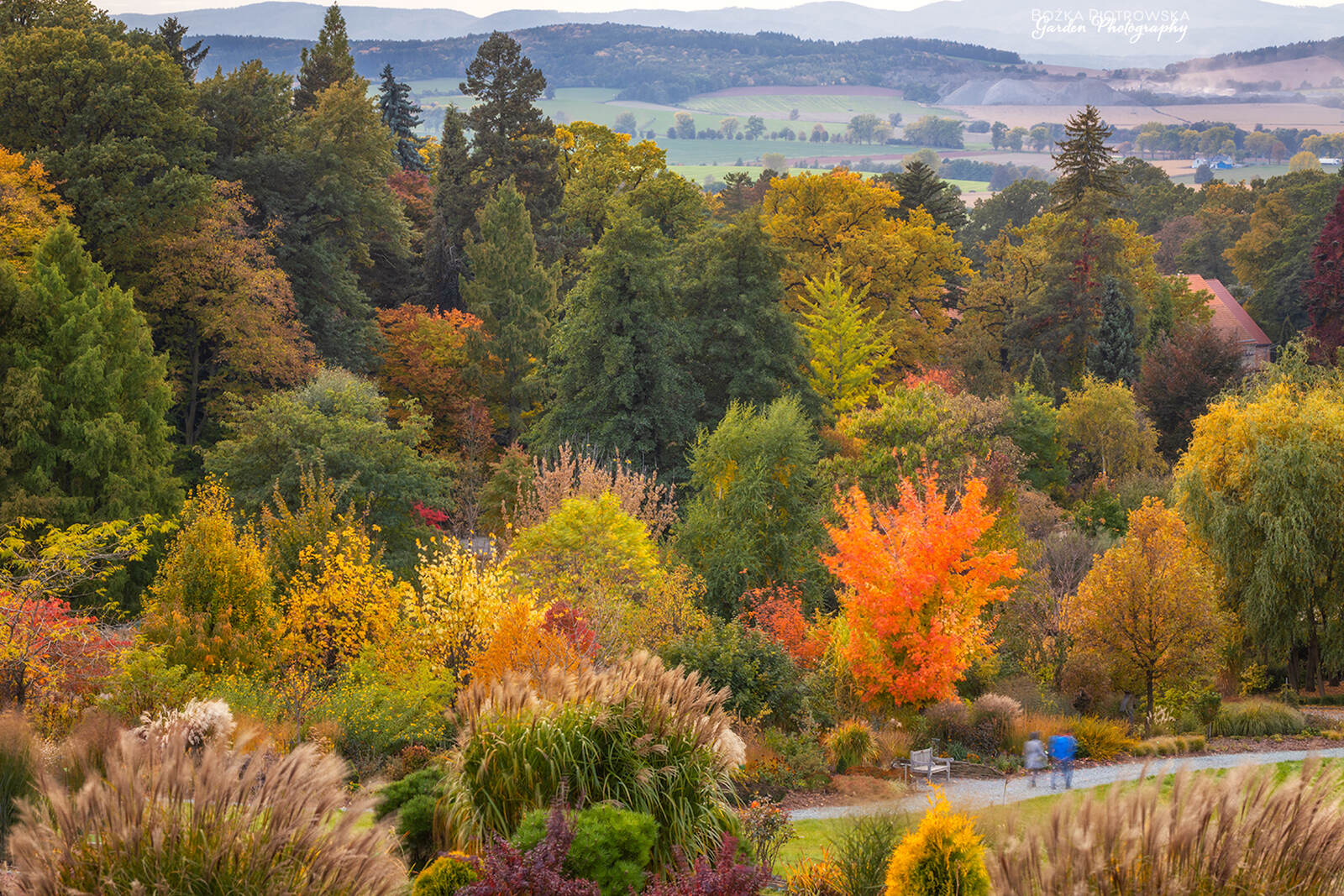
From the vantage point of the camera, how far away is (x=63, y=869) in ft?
18.8

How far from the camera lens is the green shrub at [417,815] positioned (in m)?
9.36

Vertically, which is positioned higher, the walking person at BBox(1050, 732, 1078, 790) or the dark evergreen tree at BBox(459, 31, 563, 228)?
the dark evergreen tree at BBox(459, 31, 563, 228)

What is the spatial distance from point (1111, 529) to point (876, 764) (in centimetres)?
2214

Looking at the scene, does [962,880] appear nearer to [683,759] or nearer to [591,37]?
[683,759]

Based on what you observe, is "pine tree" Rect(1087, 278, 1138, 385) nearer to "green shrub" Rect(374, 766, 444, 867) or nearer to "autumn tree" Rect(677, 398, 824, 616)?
"autumn tree" Rect(677, 398, 824, 616)

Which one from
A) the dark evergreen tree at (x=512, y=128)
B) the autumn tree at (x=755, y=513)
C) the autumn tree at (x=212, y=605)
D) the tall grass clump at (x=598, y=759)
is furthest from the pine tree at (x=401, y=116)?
the tall grass clump at (x=598, y=759)

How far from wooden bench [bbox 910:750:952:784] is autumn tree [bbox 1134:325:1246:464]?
3160 cm

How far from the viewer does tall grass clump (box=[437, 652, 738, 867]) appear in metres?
8.84

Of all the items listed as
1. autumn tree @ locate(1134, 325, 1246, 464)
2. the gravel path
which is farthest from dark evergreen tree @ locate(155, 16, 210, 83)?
the gravel path

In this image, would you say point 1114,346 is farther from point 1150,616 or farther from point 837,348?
point 1150,616

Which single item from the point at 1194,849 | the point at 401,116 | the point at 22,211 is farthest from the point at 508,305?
the point at 1194,849

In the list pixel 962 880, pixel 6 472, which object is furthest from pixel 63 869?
pixel 6 472

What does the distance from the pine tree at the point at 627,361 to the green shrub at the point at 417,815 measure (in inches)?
980

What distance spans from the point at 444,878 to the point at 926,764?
1047 centimetres
